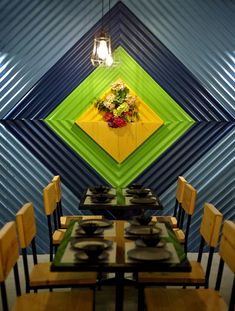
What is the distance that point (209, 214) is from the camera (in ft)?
11.6

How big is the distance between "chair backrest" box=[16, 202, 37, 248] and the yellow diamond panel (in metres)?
2.21

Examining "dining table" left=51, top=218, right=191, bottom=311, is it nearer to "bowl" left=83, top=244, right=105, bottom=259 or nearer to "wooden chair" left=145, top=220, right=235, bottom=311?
"bowl" left=83, top=244, right=105, bottom=259

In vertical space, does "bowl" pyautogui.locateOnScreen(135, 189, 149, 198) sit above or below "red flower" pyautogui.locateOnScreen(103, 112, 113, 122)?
below

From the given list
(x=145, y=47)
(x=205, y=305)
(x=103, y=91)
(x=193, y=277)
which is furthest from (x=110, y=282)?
(x=145, y=47)

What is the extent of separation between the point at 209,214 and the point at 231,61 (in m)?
2.83

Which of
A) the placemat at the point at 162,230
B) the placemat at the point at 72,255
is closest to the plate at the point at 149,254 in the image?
the placemat at the point at 72,255

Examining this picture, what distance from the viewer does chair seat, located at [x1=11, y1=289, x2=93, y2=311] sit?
9.82ft

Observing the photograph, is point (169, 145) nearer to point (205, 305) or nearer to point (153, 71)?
point (153, 71)

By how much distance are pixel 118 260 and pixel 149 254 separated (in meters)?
0.20

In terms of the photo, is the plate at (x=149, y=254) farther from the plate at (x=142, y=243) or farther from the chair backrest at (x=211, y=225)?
the chair backrest at (x=211, y=225)

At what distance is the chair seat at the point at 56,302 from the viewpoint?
118 inches

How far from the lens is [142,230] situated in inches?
134

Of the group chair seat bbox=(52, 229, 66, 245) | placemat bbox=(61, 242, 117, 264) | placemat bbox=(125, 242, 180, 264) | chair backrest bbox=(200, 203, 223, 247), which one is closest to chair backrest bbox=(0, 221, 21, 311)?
placemat bbox=(61, 242, 117, 264)

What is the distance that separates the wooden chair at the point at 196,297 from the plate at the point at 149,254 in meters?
0.39
